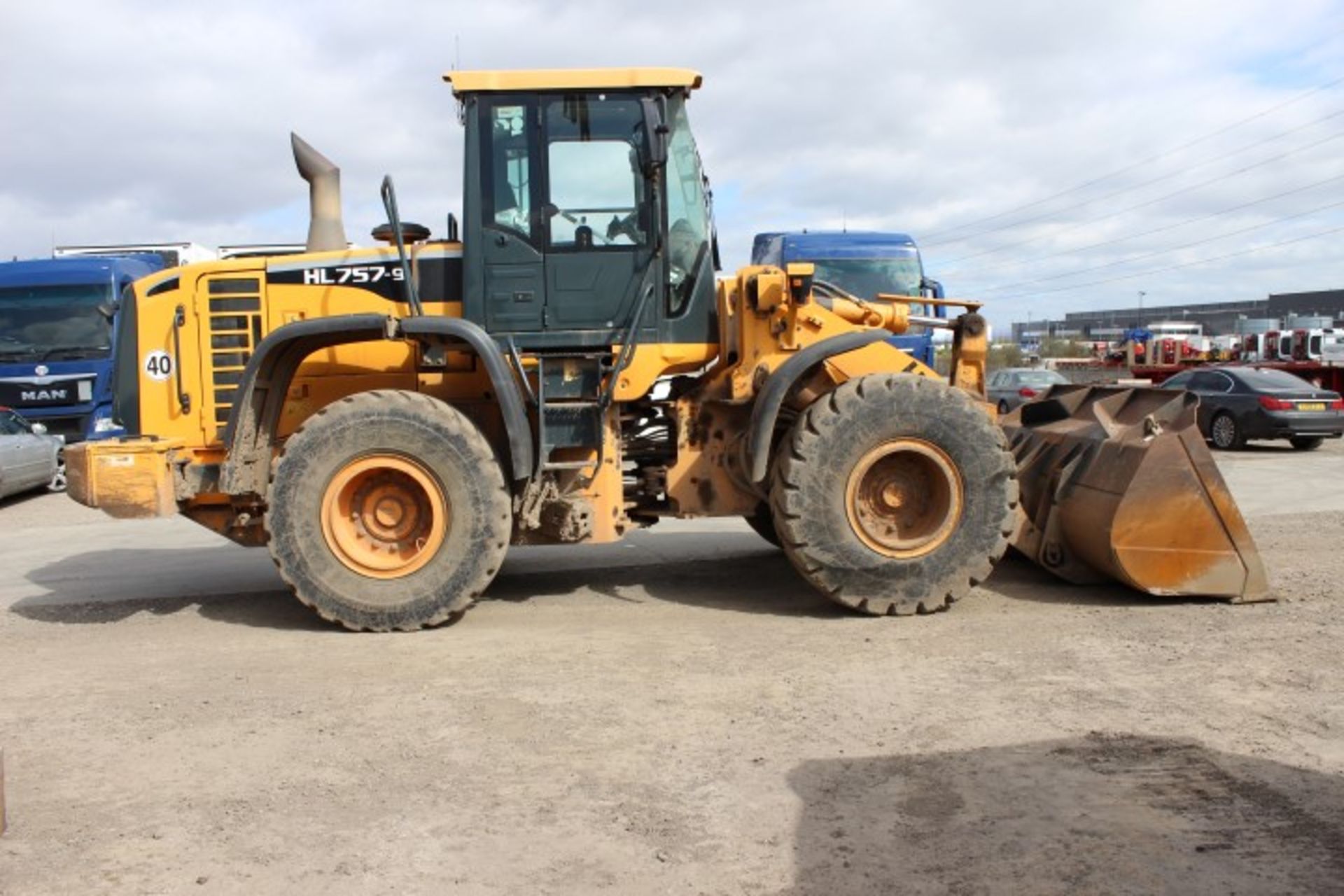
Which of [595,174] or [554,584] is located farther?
[554,584]

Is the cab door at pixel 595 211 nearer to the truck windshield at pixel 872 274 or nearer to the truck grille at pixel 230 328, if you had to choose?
the truck grille at pixel 230 328

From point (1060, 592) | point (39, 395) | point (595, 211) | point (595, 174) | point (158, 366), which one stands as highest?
point (595, 174)

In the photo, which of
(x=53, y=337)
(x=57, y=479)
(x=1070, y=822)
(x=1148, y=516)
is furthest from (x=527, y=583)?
(x=57, y=479)

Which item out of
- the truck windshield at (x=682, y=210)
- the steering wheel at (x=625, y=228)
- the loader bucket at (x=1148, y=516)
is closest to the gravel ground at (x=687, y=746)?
the loader bucket at (x=1148, y=516)

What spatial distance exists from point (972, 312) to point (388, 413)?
4.17 m

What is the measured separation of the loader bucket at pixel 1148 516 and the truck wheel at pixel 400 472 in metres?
3.58

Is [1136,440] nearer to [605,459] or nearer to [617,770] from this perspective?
[605,459]

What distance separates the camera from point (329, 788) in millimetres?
4289

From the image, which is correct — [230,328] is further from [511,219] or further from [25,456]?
[25,456]

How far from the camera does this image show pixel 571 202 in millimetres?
6855

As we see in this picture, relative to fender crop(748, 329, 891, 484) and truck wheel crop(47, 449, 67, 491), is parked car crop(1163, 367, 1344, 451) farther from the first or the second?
truck wheel crop(47, 449, 67, 491)

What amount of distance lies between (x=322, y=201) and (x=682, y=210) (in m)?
2.46

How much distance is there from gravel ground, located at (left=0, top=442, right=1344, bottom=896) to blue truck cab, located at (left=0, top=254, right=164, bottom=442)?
32.6 ft

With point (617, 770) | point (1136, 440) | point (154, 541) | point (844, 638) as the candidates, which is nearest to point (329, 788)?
point (617, 770)
